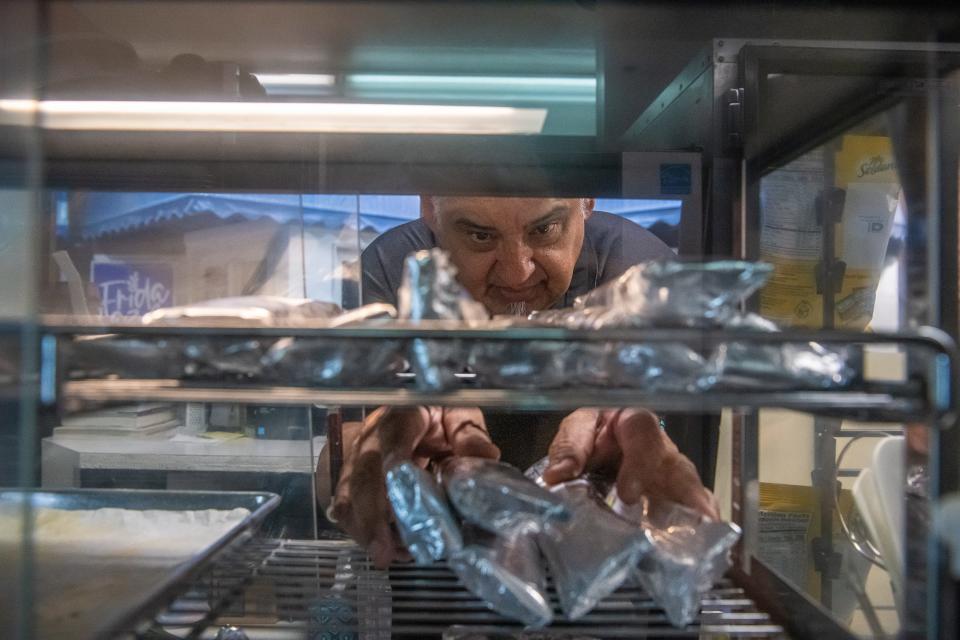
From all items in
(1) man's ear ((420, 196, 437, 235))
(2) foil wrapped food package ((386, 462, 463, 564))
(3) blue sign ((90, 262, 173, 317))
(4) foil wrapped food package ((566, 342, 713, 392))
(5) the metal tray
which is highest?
(1) man's ear ((420, 196, 437, 235))

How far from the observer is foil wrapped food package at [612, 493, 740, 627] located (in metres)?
0.58

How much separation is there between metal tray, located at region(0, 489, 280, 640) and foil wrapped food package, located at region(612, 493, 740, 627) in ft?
1.26

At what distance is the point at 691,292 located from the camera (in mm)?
494

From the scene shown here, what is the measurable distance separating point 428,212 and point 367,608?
413 millimetres

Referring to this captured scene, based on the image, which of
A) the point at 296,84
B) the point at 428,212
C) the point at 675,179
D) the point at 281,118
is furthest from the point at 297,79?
the point at 675,179

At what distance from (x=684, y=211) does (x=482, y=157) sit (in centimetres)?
24

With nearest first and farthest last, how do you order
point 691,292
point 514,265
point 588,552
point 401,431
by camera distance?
point 691,292, point 588,552, point 401,431, point 514,265

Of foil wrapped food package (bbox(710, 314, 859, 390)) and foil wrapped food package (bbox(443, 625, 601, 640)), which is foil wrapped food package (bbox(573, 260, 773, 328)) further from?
foil wrapped food package (bbox(443, 625, 601, 640))

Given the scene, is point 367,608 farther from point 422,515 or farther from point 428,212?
point 428,212

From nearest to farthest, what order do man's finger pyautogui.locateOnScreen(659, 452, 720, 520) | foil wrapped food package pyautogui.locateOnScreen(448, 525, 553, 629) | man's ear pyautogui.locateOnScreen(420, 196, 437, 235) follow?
foil wrapped food package pyautogui.locateOnScreen(448, 525, 553, 629) < man's finger pyautogui.locateOnScreen(659, 452, 720, 520) < man's ear pyautogui.locateOnScreen(420, 196, 437, 235)

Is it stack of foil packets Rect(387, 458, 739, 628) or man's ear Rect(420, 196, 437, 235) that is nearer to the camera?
stack of foil packets Rect(387, 458, 739, 628)

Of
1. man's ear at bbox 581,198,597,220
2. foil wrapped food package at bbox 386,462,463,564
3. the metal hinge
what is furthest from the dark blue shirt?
foil wrapped food package at bbox 386,462,463,564

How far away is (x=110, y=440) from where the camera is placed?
2.60ft

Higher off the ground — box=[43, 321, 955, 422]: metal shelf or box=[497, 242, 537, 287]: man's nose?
box=[497, 242, 537, 287]: man's nose
